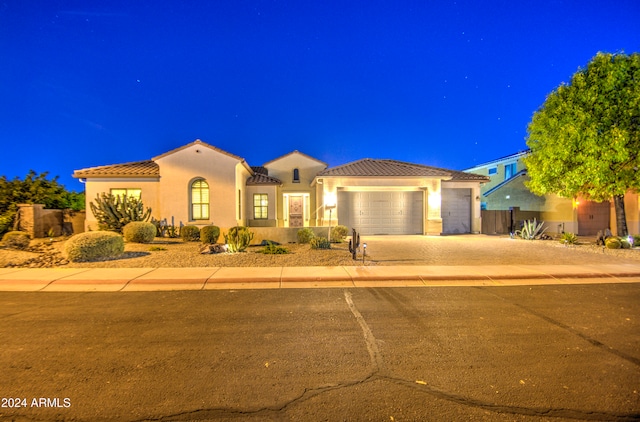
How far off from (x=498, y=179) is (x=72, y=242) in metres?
31.8

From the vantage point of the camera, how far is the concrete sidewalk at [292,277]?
7820 millimetres

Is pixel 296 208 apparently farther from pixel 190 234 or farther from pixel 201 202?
pixel 190 234

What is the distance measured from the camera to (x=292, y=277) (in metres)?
8.31

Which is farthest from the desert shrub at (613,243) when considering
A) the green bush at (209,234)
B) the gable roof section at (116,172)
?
the gable roof section at (116,172)

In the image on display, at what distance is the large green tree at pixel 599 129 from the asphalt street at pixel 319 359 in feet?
31.9

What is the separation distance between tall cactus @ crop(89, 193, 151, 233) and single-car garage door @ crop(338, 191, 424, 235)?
11.4m

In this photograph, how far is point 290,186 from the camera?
2433cm

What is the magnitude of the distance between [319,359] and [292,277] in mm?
4382

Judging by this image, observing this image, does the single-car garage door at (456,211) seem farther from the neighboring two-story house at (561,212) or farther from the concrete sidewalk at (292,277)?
the concrete sidewalk at (292,277)

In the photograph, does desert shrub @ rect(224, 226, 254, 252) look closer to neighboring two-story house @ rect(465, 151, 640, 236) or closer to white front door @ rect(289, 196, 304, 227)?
white front door @ rect(289, 196, 304, 227)

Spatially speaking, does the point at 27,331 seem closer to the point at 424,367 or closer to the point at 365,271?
the point at 424,367

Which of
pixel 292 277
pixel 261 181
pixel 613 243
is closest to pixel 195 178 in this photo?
pixel 261 181

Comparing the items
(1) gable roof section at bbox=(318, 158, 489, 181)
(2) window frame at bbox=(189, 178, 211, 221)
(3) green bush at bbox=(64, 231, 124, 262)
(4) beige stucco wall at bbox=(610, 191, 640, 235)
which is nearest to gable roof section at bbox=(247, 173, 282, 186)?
(2) window frame at bbox=(189, 178, 211, 221)

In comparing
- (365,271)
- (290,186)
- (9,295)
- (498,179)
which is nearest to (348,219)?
(290,186)
